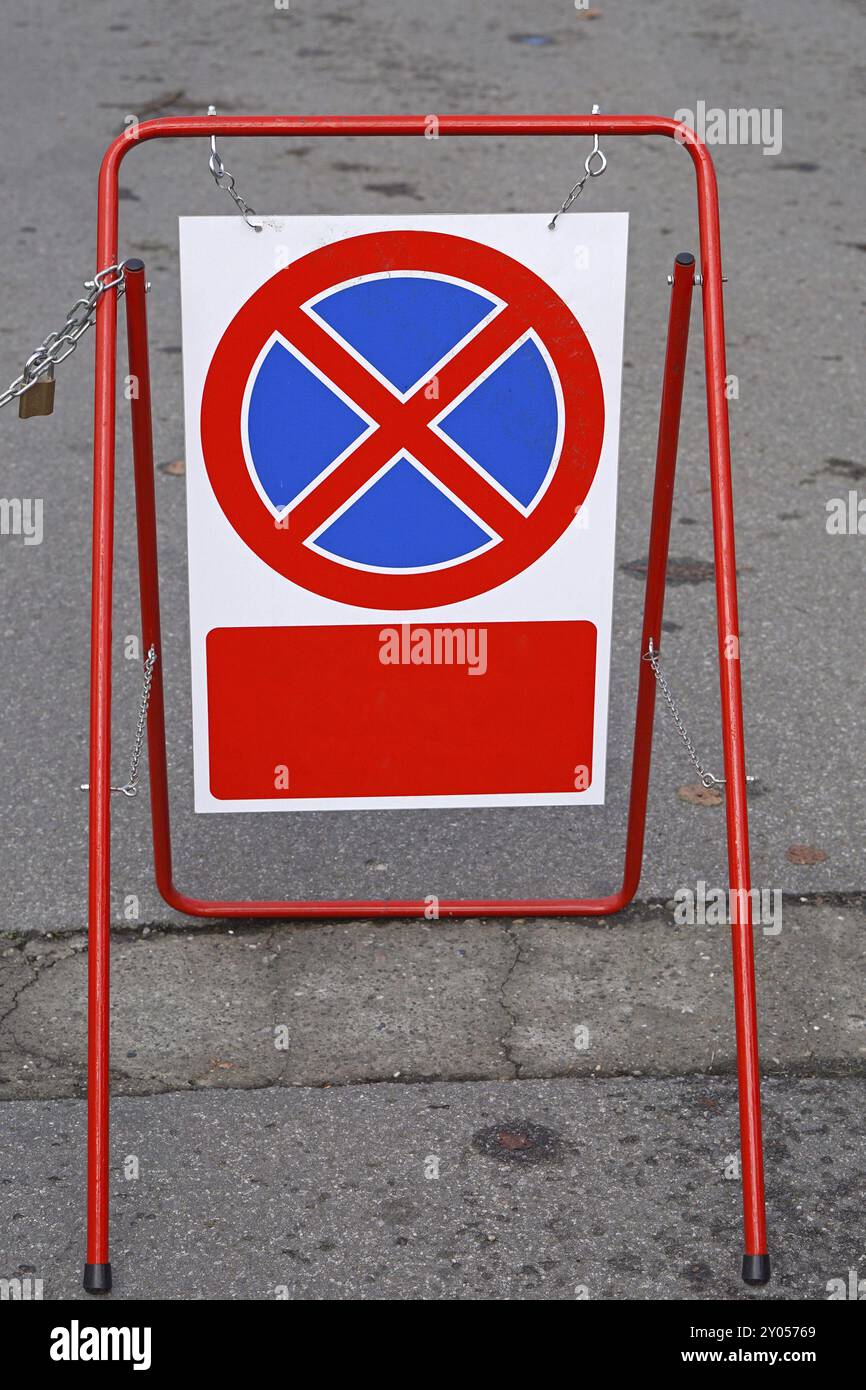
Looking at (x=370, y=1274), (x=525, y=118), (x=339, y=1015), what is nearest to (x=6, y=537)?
(x=339, y=1015)

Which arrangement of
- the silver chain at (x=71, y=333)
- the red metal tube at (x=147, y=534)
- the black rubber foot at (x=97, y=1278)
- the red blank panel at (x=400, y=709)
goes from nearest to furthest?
the black rubber foot at (x=97, y=1278) < the silver chain at (x=71, y=333) < the red metal tube at (x=147, y=534) < the red blank panel at (x=400, y=709)

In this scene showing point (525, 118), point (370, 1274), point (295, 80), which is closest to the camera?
point (370, 1274)

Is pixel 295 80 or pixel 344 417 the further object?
pixel 295 80

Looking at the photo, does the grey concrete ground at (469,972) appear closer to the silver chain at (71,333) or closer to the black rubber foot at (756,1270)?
the black rubber foot at (756,1270)

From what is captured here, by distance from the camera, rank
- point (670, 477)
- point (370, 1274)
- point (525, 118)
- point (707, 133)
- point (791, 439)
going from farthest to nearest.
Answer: point (707, 133), point (791, 439), point (670, 477), point (525, 118), point (370, 1274)

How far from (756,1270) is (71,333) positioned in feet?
6.43

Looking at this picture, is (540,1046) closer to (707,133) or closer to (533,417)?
(533,417)

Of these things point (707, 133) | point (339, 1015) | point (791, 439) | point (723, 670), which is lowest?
point (339, 1015)

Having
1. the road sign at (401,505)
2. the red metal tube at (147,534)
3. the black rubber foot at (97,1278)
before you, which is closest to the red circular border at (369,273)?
the road sign at (401,505)

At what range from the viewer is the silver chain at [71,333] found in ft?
9.55

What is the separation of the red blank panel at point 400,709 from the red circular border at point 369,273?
0.32 ft

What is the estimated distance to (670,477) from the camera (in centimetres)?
333

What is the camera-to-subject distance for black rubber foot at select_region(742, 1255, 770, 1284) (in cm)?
277

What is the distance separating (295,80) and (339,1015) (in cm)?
703
